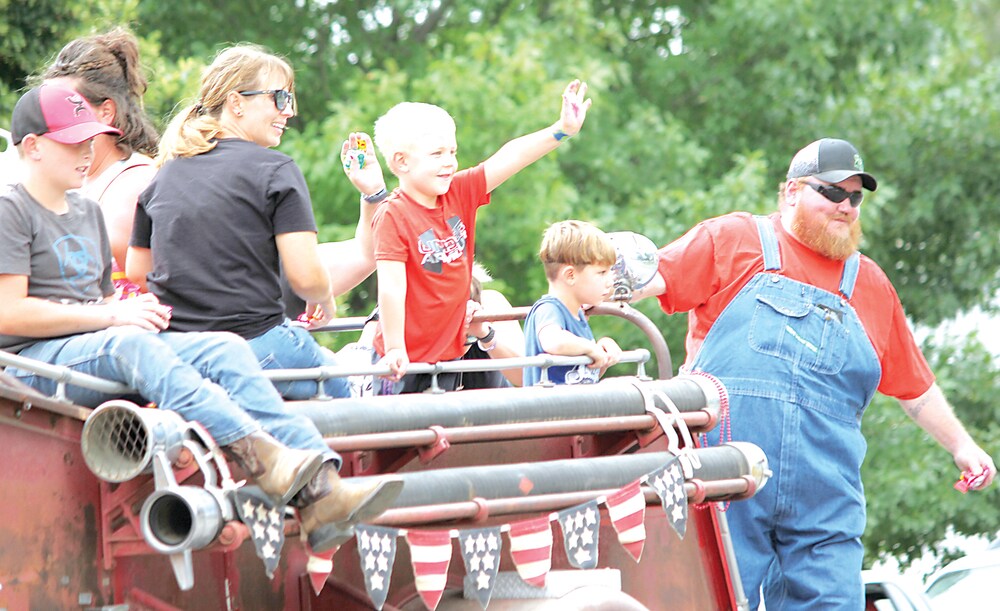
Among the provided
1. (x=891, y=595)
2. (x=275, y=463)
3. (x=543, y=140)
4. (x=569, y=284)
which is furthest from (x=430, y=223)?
(x=891, y=595)

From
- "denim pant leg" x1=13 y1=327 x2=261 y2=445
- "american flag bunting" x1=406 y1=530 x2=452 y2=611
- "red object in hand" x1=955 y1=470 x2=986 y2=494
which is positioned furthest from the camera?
"red object in hand" x1=955 y1=470 x2=986 y2=494

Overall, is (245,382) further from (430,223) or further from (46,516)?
(430,223)

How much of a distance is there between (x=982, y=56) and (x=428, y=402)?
13.4m

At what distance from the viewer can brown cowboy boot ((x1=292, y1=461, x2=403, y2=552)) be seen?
352cm

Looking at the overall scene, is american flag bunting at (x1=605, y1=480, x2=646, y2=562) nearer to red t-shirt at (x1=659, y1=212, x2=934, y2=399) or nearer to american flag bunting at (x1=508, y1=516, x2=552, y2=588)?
american flag bunting at (x1=508, y1=516, x2=552, y2=588)

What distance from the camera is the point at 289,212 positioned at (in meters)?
4.16

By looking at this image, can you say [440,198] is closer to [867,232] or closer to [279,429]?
[279,429]

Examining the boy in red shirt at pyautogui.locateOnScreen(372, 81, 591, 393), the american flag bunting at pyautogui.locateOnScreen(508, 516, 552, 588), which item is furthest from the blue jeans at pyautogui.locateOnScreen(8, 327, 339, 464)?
the boy in red shirt at pyautogui.locateOnScreen(372, 81, 591, 393)

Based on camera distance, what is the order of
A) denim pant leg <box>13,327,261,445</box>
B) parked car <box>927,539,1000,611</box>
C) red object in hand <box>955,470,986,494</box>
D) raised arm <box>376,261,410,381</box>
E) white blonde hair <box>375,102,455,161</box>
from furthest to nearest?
parked car <box>927,539,1000,611</box>, red object in hand <box>955,470,986,494</box>, white blonde hair <box>375,102,455,161</box>, raised arm <box>376,261,410,381</box>, denim pant leg <box>13,327,261,445</box>

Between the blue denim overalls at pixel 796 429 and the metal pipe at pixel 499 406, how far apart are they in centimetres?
55

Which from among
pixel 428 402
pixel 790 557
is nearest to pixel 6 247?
pixel 428 402

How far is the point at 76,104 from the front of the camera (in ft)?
13.1

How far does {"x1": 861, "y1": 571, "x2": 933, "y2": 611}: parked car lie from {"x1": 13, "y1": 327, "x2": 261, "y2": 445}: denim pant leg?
312cm

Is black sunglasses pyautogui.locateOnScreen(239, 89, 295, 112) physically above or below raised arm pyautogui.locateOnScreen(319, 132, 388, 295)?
above
